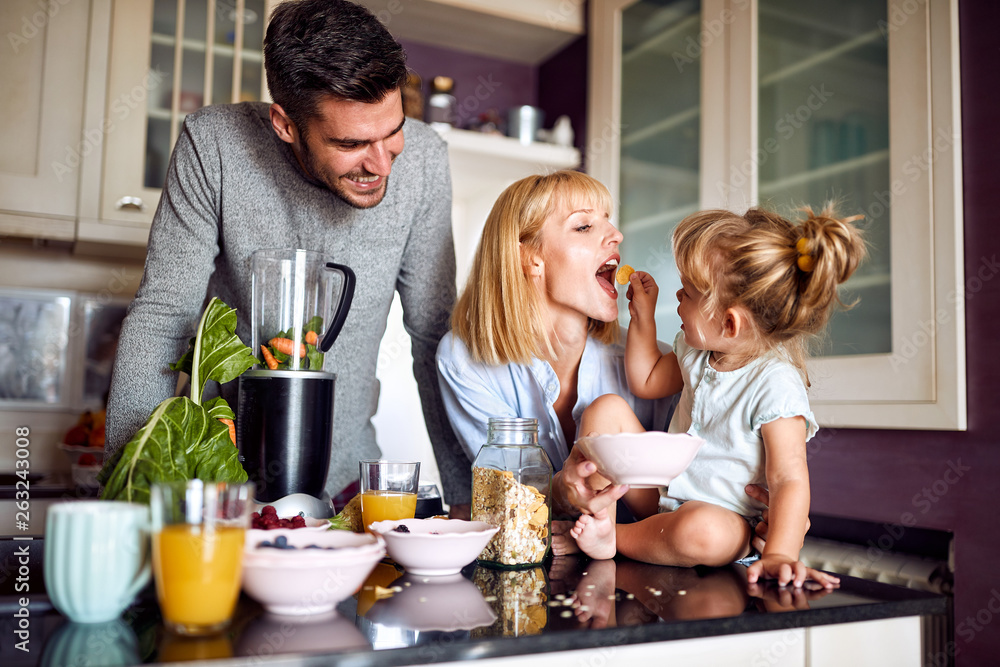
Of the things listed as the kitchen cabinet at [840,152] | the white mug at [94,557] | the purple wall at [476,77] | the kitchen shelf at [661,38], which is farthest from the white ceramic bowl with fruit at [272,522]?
the purple wall at [476,77]

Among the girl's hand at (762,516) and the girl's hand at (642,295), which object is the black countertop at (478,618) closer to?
the girl's hand at (762,516)

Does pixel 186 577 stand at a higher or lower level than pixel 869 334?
lower

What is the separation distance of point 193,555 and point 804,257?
33.2 inches

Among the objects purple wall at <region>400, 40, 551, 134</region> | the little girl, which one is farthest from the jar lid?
the little girl

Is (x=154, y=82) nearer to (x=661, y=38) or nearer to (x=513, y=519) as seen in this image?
(x=661, y=38)

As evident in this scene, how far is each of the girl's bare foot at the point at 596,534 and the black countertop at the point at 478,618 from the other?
2.4 inches

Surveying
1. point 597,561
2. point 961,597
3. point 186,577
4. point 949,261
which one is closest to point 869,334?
point 949,261

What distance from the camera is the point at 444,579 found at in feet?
2.97

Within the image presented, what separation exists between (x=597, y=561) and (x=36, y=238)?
2189 millimetres

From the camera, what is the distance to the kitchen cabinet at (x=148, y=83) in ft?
7.97

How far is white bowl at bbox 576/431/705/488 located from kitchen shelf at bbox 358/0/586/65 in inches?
92.7

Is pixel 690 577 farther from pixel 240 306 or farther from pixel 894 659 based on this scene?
pixel 240 306

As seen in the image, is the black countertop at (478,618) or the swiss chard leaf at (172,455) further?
the swiss chard leaf at (172,455)

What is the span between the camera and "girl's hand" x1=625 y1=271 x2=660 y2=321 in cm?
137
